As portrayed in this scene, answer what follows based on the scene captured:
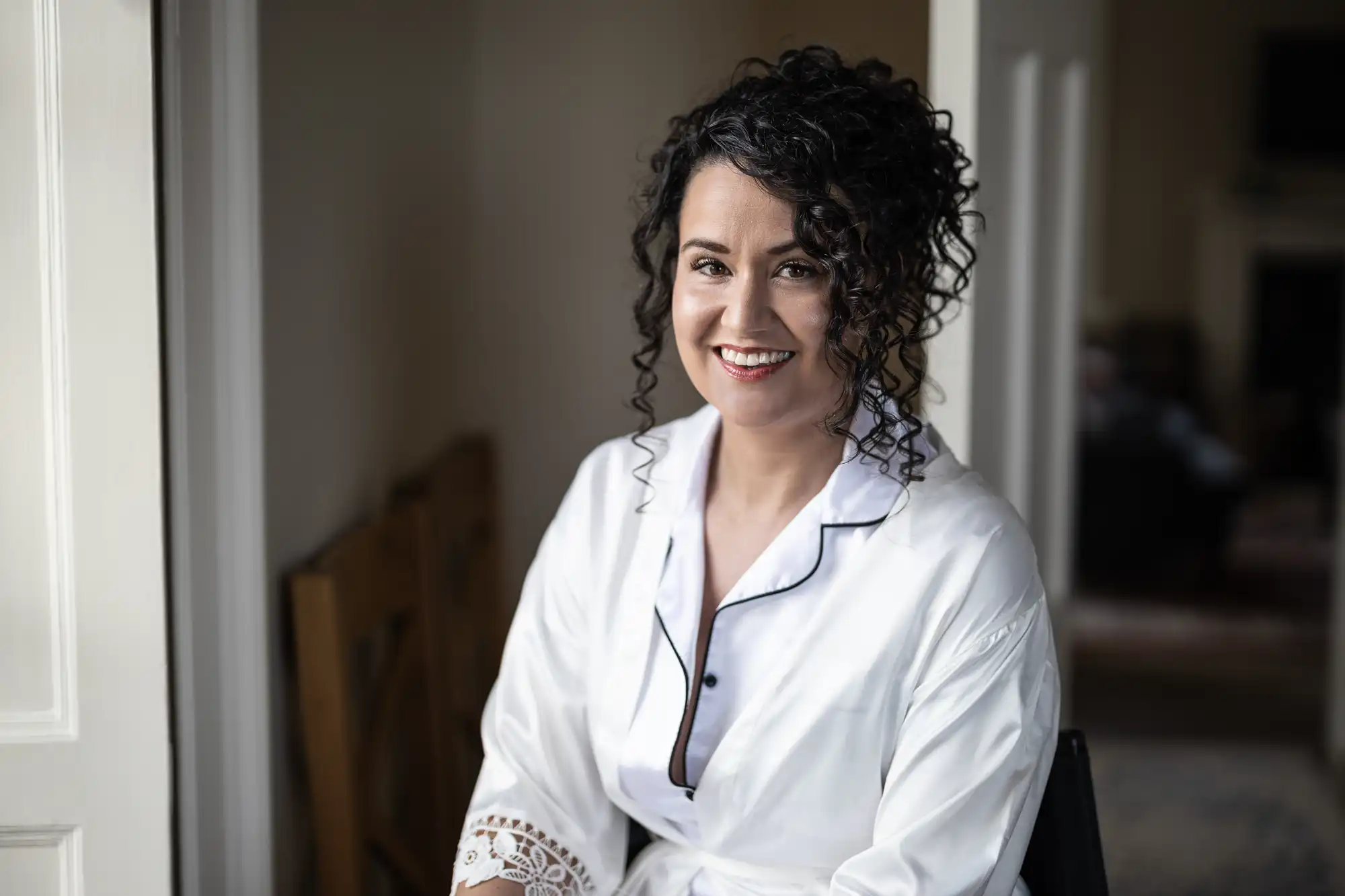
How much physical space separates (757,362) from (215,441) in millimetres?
644

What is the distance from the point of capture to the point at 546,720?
1.57 m

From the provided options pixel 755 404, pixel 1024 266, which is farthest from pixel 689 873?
pixel 1024 266

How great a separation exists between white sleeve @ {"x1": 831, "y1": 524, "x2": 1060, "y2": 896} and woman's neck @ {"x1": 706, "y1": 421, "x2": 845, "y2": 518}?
24 cm

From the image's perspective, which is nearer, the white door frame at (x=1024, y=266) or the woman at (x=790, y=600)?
the woman at (x=790, y=600)

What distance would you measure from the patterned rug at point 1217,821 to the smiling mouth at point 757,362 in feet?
6.10

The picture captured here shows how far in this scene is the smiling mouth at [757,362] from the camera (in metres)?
1.42

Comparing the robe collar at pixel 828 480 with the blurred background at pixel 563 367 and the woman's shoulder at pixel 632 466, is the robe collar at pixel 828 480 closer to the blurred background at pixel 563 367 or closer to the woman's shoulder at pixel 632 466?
the woman's shoulder at pixel 632 466

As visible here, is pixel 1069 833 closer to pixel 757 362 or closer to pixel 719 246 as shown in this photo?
pixel 757 362

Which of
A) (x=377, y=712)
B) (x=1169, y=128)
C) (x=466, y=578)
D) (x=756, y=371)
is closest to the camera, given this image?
(x=756, y=371)

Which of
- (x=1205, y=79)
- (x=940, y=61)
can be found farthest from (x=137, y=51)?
(x=1205, y=79)

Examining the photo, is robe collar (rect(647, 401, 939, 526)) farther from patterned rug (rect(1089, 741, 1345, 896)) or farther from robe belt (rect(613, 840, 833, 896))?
patterned rug (rect(1089, 741, 1345, 896))

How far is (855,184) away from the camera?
1.36 metres

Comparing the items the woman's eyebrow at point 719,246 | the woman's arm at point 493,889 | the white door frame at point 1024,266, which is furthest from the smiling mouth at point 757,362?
the woman's arm at point 493,889

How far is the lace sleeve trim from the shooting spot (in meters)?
1.47
